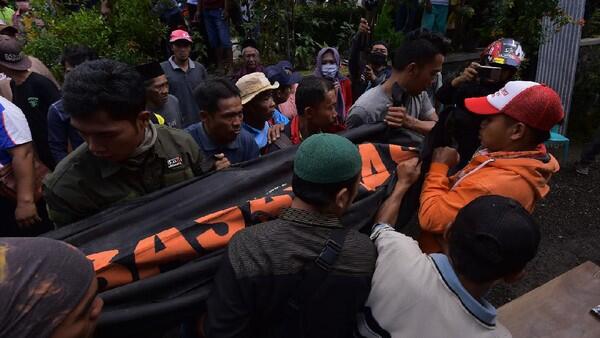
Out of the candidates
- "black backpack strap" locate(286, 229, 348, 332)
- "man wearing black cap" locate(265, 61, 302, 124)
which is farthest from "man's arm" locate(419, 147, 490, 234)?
"man wearing black cap" locate(265, 61, 302, 124)

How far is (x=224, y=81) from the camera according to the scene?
2707 mm

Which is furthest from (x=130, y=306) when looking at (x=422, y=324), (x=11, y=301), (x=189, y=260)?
(x=422, y=324)

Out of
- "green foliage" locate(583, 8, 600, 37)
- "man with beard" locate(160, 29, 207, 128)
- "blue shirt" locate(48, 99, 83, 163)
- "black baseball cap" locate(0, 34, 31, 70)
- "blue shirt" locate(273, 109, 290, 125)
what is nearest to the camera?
"blue shirt" locate(48, 99, 83, 163)

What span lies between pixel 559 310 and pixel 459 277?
1452 mm

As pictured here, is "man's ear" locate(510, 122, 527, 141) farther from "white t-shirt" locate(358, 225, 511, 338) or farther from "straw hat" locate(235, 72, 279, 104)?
"straw hat" locate(235, 72, 279, 104)

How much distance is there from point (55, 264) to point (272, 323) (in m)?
0.78

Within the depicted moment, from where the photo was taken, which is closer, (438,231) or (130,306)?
(130,306)

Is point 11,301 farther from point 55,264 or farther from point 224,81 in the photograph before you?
point 224,81

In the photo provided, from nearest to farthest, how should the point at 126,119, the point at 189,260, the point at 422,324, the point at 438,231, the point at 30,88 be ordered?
the point at 422,324 < the point at 189,260 < the point at 126,119 < the point at 438,231 < the point at 30,88

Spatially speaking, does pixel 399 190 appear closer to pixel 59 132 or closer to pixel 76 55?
pixel 59 132

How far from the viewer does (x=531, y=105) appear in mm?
1831

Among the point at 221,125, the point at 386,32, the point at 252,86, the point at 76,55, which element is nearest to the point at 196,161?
the point at 221,125

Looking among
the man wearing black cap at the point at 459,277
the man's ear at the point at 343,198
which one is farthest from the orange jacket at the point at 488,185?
the man's ear at the point at 343,198

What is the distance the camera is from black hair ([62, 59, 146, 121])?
1.63 metres
